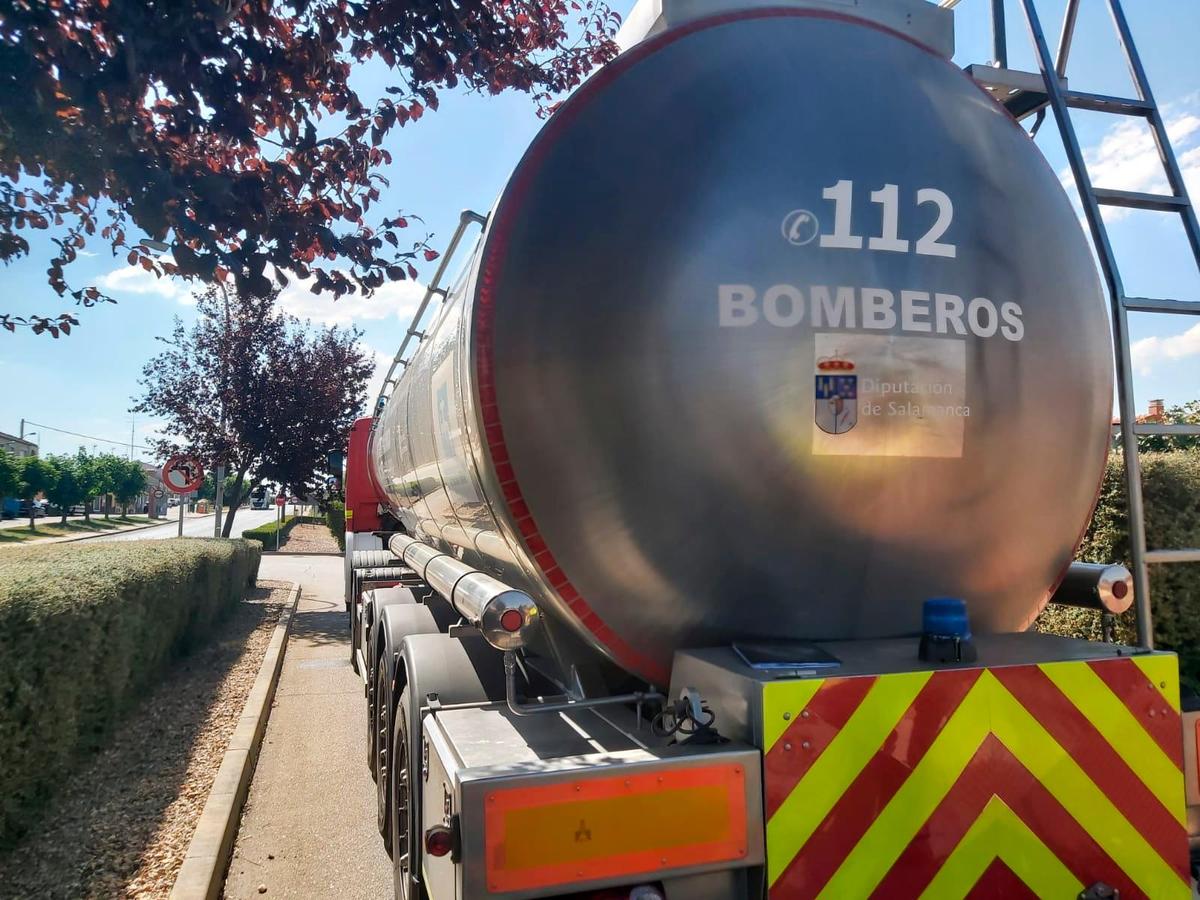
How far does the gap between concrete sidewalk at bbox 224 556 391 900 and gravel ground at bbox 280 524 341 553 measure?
964 inches

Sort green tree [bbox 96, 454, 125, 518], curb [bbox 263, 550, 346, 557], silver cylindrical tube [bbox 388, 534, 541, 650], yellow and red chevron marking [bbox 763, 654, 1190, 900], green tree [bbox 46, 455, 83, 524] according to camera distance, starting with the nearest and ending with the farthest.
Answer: yellow and red chevron marking [bbox 763, 654, 1190, 900]
silver cylindrical tube [bbox 388, 534, 541, 650]
curb [bbox 263, 550, 346, 557]
green tree [bbox 46, 455, 83, 524]
green tree [bbox 96, 454, 125, 518]

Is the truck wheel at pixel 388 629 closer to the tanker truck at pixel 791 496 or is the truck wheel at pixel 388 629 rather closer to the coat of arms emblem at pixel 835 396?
the tanker truck at pixel 791 496

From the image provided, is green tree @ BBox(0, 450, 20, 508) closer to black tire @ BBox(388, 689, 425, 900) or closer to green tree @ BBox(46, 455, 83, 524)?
green tree @ BBox(46, 455, 83, 524)

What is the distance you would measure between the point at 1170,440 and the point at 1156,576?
3053 mm

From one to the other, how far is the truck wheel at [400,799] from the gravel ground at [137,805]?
1093 millimetres

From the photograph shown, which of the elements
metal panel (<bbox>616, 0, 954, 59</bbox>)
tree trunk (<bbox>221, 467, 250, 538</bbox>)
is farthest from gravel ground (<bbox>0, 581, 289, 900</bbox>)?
tree trunk (<bbox>221, 467, 250, 538</bbox>)

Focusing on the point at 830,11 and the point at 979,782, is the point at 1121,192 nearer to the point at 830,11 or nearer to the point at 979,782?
the point at 830,11

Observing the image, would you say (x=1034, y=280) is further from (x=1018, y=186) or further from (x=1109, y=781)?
(x=1109, y=781)

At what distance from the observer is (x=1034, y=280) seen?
2561 mm

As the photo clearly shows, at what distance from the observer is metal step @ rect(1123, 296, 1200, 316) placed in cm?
276

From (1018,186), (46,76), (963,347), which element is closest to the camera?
(963,347)

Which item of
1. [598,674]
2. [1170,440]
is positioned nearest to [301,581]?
[1170,440]

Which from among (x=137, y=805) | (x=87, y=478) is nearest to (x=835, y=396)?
(x=137, y=805)

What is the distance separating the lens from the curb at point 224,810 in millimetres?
3926
